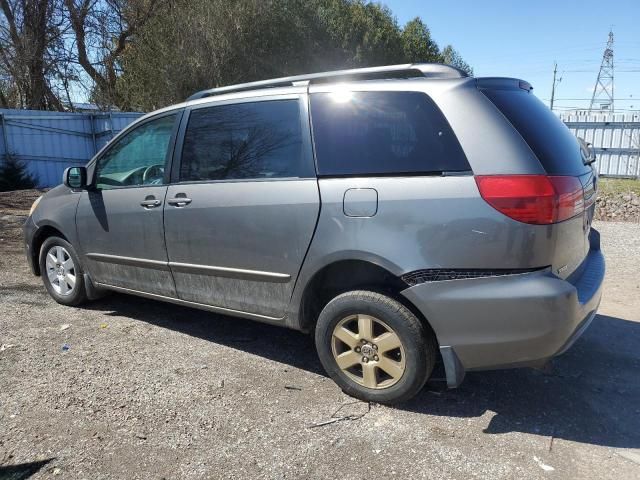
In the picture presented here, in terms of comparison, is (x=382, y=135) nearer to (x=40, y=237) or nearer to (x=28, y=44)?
(x=40, y=237)

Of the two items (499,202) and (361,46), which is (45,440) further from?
(361,46)

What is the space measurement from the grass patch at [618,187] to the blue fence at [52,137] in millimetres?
13951

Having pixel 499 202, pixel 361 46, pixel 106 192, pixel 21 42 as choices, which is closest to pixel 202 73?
pixel 21 42

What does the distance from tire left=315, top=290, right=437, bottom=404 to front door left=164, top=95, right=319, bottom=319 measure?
1.26 ft

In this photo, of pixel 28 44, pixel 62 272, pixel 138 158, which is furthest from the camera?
pixel 28 44

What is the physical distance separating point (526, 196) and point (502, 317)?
631mm

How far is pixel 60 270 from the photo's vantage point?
5.03m

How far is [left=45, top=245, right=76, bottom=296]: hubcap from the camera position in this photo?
194 inches

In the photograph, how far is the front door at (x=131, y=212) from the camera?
4.09 m

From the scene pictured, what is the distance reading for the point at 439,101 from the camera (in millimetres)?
2918

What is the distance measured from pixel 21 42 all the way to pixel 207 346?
17.3 meters

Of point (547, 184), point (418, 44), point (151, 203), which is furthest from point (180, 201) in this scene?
point (418, 44)

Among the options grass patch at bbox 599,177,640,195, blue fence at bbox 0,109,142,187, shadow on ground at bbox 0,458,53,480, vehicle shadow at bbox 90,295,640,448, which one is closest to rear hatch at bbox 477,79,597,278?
vehicle shadow at bbox 90,295,640,448

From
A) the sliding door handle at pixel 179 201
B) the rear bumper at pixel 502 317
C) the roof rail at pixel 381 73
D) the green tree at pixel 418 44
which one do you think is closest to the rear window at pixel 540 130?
the roof rail at pixel 381 73
